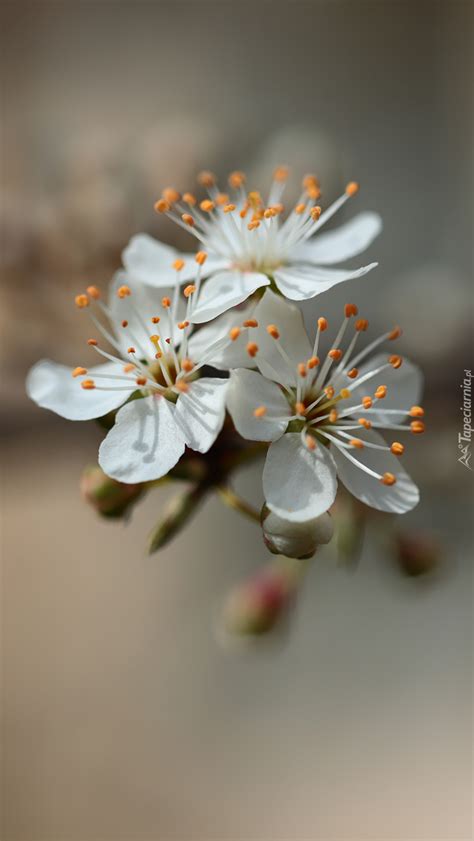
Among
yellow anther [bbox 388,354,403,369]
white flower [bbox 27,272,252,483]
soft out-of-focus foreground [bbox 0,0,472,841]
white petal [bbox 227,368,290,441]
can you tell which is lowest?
soft out-of-focus foreground [bbox 0,0,472,841]

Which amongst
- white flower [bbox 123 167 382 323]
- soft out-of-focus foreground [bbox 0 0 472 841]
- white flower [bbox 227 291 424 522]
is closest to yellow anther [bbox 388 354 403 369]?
white flower [bbox 227 291 424 522]

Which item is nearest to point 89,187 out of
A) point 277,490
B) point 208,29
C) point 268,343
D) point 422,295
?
point 422,295

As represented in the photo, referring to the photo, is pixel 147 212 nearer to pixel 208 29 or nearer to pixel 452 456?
pixel 452 456

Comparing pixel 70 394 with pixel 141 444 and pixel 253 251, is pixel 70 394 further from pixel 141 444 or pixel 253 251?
pixel 253 251

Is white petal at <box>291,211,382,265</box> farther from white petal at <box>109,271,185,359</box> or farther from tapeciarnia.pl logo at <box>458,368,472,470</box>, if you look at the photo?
tapeciarnia.pl logo at <box>458,368,472,470</box>

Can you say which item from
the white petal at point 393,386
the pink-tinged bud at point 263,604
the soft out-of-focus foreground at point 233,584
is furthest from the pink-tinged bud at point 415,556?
the soft out-of-focus foreground at point 233,584

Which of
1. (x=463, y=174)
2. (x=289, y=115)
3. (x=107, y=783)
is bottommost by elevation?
(x=107, y=783)

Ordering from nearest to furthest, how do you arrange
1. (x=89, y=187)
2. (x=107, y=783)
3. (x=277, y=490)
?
(x=277, y=490) → (x=89, y=187) → (x=107, y=783)
